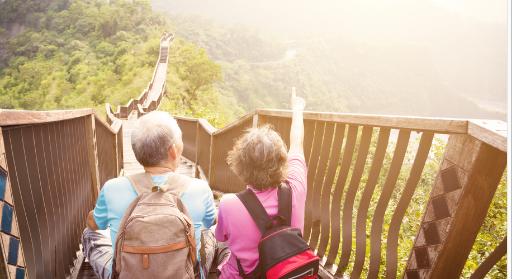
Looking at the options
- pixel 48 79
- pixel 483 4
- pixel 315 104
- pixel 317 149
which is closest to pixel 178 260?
pixel 317 149

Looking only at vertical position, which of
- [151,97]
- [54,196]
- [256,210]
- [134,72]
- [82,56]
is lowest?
[151,97]

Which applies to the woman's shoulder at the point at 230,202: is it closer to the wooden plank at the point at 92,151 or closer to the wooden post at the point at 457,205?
the wooden post at the point at 457,205

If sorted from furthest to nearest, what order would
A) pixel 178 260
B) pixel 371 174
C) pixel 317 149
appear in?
pixel 317 149 → pixel 371 174 → pixel 178 260

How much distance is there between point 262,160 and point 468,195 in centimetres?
97

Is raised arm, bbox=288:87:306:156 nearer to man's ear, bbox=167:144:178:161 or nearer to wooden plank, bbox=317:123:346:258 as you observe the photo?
wooden plank, bbox=317:123:346:258

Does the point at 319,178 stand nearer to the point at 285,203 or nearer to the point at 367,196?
the point at 367,196

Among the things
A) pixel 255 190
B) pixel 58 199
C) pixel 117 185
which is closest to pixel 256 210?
pixel 255 190

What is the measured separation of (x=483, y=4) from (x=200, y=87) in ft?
486

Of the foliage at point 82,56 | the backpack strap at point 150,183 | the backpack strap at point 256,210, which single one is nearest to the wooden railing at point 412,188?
the backpack strap at point 256,210

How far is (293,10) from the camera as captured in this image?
14588 centimetres

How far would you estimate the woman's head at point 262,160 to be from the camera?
6.23 ft

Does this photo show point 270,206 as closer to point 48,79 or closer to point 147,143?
point 147,143

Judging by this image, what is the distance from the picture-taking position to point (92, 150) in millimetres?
3637

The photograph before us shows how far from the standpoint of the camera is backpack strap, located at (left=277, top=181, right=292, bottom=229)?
1820 mm
